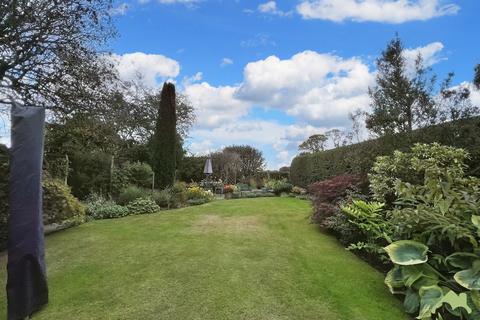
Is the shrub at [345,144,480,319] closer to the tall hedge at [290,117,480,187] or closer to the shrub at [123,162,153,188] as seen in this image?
the tall hedge at [290,117,480,187]

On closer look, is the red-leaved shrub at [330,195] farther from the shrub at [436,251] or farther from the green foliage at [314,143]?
the green foliage at [314,143]

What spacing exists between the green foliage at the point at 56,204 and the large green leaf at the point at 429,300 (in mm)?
6962

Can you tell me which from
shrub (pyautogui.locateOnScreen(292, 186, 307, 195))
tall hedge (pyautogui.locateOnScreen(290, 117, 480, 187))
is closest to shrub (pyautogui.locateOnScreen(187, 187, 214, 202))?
shrub (pyautogui.locateOnScreen(292, 186, 307, 195))

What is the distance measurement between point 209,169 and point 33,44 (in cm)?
1018

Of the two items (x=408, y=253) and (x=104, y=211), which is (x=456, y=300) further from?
(x=104, y=211)

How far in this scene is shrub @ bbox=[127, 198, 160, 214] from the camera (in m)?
10.6

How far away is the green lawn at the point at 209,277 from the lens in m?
4.05

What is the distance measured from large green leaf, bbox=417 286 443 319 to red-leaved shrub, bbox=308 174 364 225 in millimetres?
3498

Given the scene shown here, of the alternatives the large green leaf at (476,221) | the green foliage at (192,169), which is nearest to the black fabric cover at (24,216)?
the large green leaf at (476,221)

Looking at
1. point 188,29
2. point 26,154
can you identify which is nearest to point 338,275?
point 26,154

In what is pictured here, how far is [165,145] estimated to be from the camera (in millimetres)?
14320

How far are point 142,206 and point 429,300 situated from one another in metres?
8.42

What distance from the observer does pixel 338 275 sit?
505 centimetres

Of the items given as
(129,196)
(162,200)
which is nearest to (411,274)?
(129,196)
